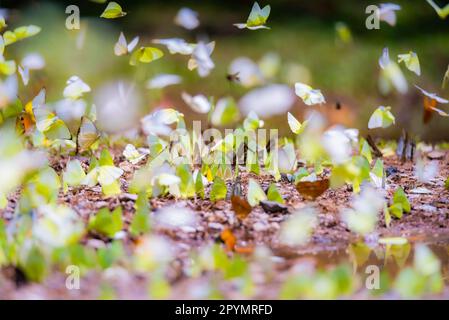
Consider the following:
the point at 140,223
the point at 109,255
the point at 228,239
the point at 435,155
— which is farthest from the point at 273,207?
the point at 435,155

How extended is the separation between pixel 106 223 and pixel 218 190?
32cm

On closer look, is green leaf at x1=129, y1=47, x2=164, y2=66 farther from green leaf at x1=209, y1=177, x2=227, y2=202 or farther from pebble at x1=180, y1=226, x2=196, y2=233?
pebble at x1=180, y1=226, x2=196, y2=233

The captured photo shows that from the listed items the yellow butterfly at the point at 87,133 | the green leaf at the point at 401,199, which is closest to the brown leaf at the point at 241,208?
the green leaf at the point at 401,199

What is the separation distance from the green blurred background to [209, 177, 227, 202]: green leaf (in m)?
1.32

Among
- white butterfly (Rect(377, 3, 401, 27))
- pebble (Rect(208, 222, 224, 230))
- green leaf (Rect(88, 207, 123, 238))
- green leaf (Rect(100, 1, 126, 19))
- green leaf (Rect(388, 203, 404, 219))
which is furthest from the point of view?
white butterfly (Rect(377, 3, 401, 27))

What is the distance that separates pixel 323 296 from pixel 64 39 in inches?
94.0

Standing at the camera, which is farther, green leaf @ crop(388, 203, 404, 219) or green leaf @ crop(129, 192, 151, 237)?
green leaf @ crop(388, 203, 404, 219)

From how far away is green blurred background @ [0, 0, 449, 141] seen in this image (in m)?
2.75

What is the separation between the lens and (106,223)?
1.08m

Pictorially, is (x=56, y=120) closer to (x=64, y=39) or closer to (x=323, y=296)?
(x=323, y=296)

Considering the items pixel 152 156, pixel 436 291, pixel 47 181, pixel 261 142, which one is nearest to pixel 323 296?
pixel 436 291

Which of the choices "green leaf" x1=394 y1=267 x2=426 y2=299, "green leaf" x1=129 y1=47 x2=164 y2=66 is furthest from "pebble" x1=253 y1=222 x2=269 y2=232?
"green leaf" x1=129 y1=47 x2=164 y2=66

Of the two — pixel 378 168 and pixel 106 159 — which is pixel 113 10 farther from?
pixel 378 168

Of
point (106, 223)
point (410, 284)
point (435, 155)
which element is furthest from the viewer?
point (435, 155)
